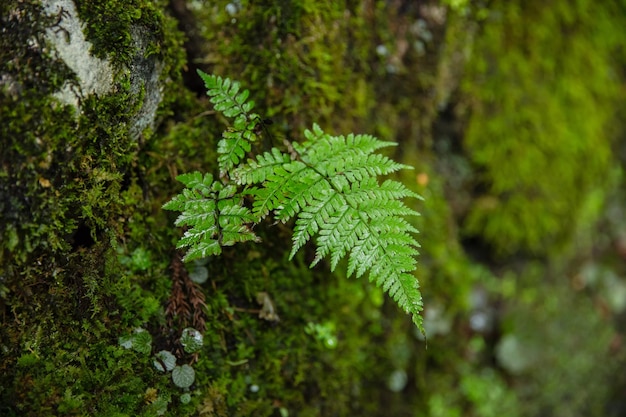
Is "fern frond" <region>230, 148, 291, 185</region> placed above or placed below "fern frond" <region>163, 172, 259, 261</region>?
above

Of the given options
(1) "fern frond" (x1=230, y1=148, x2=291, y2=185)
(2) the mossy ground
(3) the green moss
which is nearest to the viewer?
(2) the mossy ground

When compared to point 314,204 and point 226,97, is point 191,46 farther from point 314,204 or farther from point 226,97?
point 314,204

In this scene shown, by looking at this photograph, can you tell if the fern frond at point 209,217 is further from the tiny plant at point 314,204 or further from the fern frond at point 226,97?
the fern frond at point 226,97

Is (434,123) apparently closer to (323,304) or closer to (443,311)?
(443,311)

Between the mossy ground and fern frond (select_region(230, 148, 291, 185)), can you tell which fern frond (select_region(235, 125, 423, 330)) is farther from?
the mossy ground

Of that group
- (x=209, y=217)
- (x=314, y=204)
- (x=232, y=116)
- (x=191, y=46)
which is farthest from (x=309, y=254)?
(x=191, y=46)

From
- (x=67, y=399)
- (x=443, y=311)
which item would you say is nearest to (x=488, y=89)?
(x=443, y=311)

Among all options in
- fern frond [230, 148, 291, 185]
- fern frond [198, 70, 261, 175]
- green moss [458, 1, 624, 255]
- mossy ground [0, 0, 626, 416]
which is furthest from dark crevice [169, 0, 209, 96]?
green moss [458, 1, 624, 255]

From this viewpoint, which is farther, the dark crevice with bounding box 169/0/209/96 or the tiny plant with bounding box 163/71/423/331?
the dark crevice with bounding box 169/0/209/96
